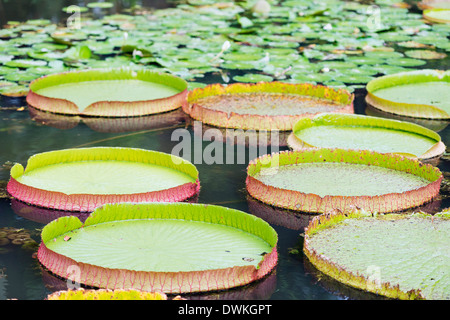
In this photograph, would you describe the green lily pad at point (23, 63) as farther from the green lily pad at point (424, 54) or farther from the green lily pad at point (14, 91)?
the green lily pad at point (424, 54)

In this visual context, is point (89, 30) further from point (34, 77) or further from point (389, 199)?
point (389, 199)

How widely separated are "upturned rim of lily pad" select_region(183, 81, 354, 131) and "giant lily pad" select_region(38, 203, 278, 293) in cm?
201

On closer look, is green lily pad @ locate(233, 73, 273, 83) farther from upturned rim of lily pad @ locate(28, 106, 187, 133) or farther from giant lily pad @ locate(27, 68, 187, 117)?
upturned rim of lily pad @ locate(28, 106, 187, 133)

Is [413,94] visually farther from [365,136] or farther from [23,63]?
[23,63]

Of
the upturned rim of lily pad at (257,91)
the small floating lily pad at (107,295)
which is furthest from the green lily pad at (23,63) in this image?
the small floating lily pad at (107,295)

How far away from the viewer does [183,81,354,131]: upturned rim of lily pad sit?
5.84m

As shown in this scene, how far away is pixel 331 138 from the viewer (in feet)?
17.9

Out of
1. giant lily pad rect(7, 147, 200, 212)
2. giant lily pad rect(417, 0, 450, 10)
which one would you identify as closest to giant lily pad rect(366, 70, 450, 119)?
giant lily pad rect(7, 147, 200, 212)

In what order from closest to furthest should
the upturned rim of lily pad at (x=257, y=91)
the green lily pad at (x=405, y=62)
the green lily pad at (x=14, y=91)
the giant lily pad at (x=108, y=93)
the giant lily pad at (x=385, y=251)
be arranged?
the giant lily pad at (x=385, y=251), the upturned rim of lily pad at (x=257, y=91), the giant lily pad at (x=108, y=93), the green lily pad at (x=14, y=91), the green lily pad at (x=405, y=62)

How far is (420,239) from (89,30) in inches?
255

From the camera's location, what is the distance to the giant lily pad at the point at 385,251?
3.32 m

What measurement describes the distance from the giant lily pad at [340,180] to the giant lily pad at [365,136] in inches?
12.0
